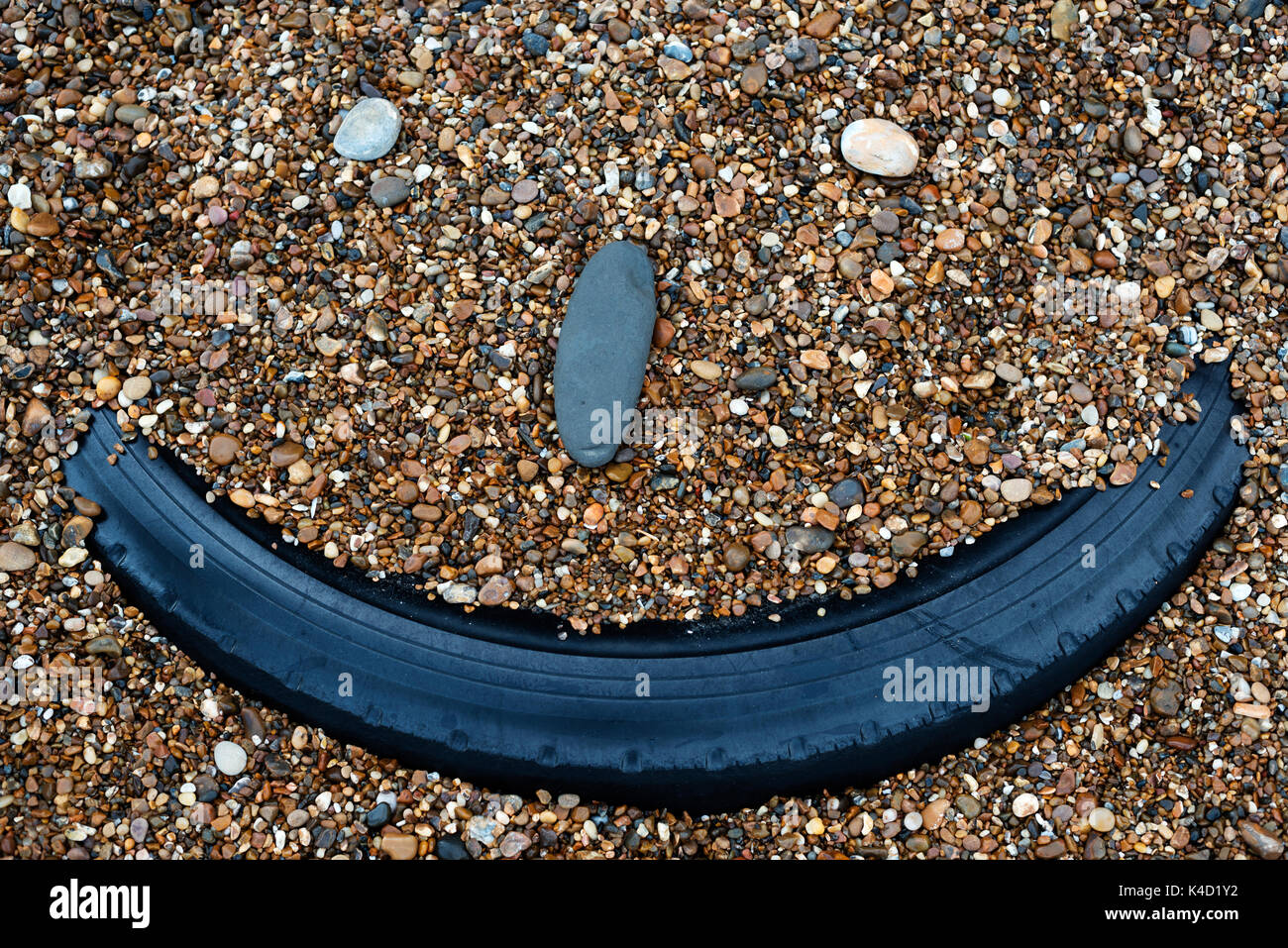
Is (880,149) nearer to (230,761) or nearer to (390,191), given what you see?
(390,191)

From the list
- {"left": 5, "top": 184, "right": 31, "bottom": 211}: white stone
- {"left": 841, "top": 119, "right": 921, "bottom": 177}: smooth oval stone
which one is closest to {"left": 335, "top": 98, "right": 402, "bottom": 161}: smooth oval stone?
{"left": 5, "top": 184, "right": 31, "bottom": 211}: white stone

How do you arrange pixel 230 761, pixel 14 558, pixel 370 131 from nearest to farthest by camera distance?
pixel 230 761 → pixel 14 558 → pixel 370 131

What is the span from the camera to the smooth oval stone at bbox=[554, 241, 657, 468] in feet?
7.45

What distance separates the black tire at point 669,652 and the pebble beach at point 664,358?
0.20 feet

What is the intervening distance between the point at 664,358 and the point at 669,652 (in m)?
0.68

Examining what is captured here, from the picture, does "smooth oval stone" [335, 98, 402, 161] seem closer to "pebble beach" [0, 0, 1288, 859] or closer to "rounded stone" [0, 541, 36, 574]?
"pebble beach" [0, 0, 1288, 859]

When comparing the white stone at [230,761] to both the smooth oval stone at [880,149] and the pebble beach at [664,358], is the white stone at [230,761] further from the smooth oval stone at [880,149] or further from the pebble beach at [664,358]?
the smooth oval stone at [880,149]

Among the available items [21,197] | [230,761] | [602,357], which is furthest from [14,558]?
[602,357]

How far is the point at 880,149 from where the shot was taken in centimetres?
238

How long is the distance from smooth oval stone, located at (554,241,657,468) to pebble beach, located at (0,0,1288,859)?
40mm

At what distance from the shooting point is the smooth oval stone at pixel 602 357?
2270mm

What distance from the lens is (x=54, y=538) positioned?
2.35 meters

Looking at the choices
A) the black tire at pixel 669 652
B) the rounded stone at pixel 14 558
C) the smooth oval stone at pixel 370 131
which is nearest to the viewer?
the black tire at pixel 669 652

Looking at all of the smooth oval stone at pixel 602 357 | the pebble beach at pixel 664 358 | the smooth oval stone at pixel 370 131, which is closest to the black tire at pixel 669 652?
the pebble beach at pixel 664 358
